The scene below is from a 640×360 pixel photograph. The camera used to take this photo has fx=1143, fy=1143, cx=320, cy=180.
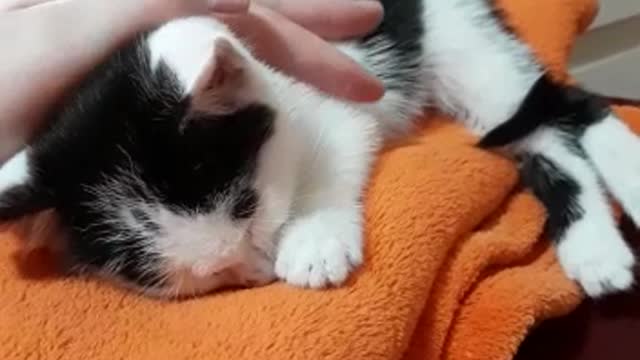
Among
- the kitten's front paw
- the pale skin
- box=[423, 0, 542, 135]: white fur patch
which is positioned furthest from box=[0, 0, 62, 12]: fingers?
box=[423, 0, 542, 135]: white fur patch

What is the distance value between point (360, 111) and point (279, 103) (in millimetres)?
160

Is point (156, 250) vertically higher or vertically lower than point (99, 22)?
lower

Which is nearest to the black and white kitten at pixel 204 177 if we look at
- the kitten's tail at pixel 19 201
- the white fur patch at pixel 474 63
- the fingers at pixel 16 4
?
the kitten's tail at pixel 19 201

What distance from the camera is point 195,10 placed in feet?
3.71

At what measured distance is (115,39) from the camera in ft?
3.56

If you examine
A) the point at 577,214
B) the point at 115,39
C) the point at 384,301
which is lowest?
the point at 577,214

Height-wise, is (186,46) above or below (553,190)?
above

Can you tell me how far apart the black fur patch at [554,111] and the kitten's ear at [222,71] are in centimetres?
41

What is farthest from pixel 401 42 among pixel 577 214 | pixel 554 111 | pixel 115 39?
pixel 115 39

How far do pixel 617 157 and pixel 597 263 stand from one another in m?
0.19

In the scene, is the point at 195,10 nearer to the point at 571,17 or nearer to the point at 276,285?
the point at 276,285

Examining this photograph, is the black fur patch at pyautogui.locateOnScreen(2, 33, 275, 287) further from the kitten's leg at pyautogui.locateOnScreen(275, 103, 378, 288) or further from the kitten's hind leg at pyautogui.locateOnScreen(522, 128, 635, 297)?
the kitten's hind leg at pyautogui.locateOnScreen(522, 128, 635, 297)

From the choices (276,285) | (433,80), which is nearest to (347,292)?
(276,285)

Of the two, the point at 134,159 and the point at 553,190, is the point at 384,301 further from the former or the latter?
the point at 553,190
